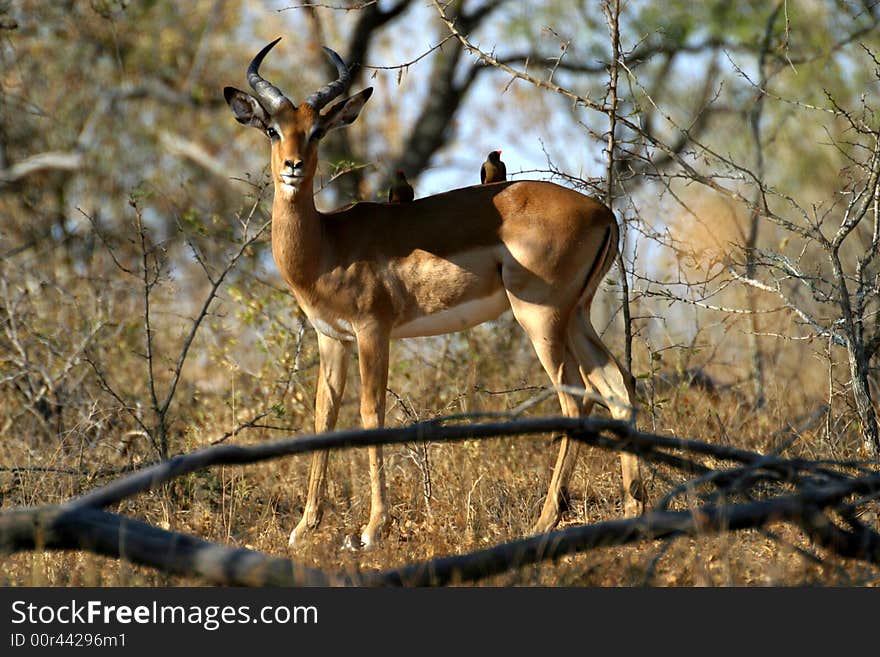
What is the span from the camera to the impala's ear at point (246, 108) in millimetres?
6727

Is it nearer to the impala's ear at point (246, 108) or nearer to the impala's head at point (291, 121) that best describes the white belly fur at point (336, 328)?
the impala's head at point (291, 121)

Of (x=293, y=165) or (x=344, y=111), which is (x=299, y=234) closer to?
(x=293, y=165)

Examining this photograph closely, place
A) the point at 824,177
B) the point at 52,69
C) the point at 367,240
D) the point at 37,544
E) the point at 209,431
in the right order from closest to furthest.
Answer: the point at 37,544, the point at 367,240, the point at 209,431, the point at 824,177, the point at 52,69

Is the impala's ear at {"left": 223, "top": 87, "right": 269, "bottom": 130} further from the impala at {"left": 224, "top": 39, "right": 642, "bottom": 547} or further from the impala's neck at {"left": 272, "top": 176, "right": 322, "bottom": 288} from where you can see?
the impala's neck at {"left": 272, "top": 176, "right": 322, "bottom": 288}

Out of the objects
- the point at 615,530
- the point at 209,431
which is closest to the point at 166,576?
the point at 615,530

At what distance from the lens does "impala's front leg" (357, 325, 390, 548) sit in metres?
6.66

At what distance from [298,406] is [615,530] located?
5595 mm

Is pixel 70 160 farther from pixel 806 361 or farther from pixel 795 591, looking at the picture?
pixel 795 591

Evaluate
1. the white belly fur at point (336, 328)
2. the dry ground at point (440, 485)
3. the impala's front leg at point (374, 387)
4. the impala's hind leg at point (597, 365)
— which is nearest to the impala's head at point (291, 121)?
the white belly fur at point (336, 328)

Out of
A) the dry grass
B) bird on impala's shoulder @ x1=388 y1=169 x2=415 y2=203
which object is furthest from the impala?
the dry grass

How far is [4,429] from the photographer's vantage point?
9133 millimetres

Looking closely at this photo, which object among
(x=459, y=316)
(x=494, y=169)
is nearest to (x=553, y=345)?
(x=459, y=316)

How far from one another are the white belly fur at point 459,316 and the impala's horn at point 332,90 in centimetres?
135

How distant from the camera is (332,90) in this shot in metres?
6.91
